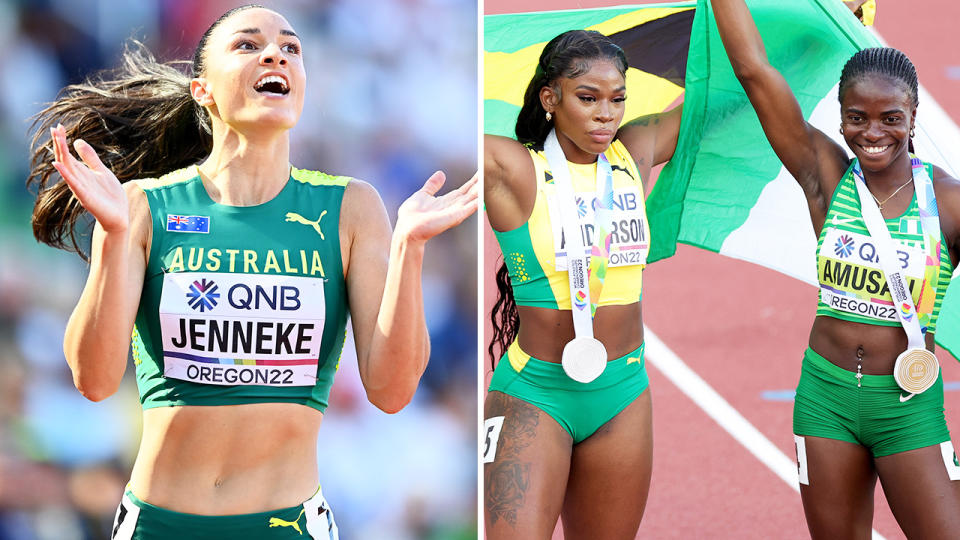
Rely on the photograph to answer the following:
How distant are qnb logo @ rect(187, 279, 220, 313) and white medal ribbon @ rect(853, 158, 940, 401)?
2.30 metres

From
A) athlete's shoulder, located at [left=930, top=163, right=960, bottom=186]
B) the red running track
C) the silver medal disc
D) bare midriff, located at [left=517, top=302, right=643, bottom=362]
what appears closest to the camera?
the silver medal disc

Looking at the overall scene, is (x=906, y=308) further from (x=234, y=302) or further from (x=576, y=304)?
(x=234, y=302)

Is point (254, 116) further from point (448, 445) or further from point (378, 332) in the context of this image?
point (448, 445)

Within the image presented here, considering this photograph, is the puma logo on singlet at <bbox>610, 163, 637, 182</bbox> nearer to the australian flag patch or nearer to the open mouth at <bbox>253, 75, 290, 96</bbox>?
the open mouth at <bbox>253, 75, 290, 96</bbox>

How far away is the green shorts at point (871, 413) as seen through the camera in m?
3.86

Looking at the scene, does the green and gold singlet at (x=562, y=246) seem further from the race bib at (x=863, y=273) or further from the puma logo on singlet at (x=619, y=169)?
the race bib at (x=863, y=273)

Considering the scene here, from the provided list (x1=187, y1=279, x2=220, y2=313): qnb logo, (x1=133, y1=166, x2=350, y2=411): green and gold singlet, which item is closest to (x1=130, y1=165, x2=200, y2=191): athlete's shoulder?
(x1=133, y1=166, x2=350, y2=411): green and gold singlet

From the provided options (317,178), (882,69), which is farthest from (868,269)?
(317,178)

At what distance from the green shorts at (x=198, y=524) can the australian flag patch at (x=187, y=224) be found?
0.60 metres

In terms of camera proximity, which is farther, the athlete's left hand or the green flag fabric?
the green flag fabric

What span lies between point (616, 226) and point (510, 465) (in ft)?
2.71

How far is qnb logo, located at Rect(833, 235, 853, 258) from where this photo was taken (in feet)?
12.8

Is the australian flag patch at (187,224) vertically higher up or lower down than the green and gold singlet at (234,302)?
higher up

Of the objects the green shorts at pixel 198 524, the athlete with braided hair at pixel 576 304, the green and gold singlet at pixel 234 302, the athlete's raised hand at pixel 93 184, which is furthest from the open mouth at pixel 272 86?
the athlete with braided hair at pixel 576 304
